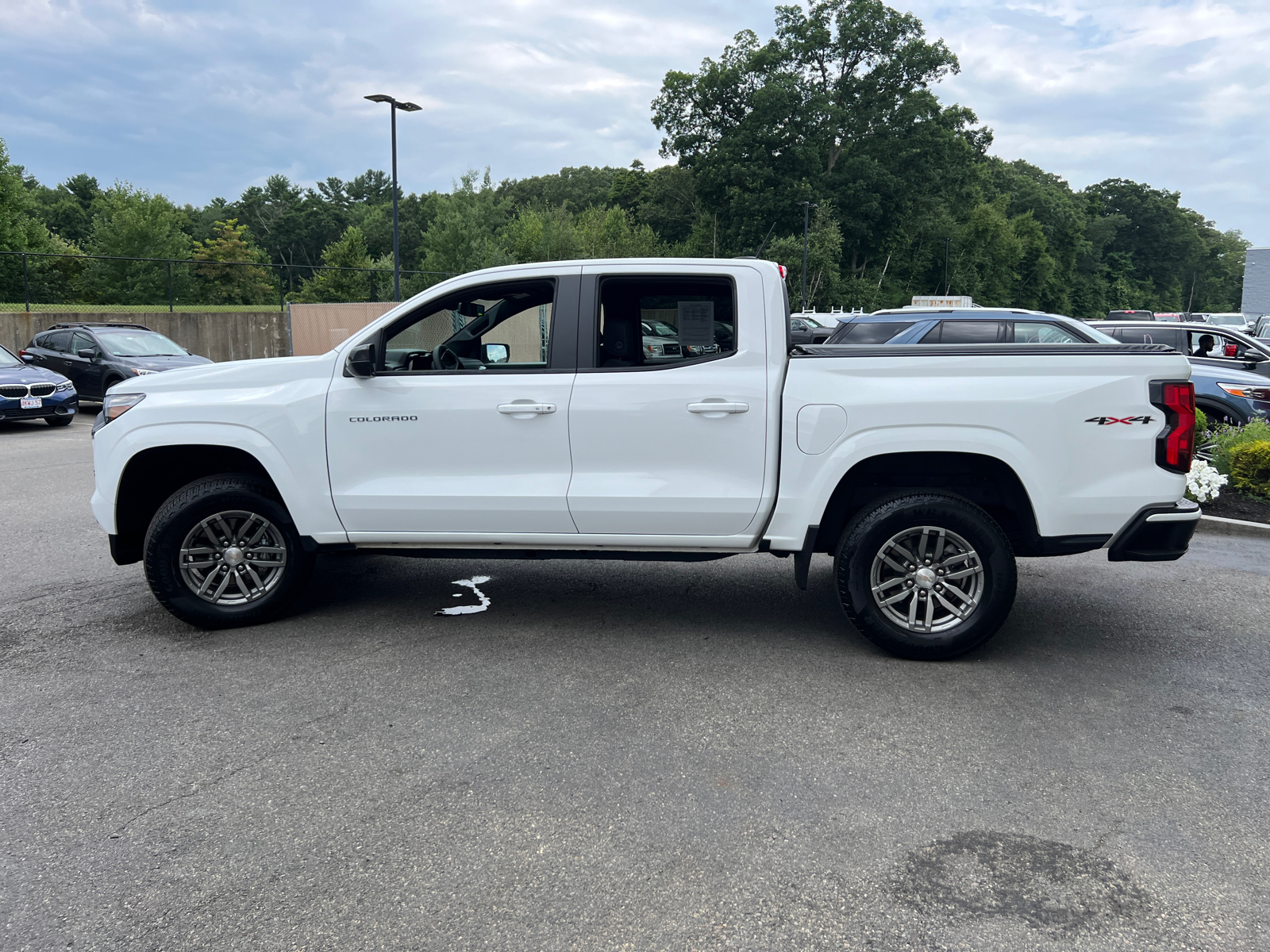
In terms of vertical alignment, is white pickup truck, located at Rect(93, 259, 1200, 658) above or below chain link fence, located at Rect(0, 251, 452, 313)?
below

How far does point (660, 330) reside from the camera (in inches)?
201

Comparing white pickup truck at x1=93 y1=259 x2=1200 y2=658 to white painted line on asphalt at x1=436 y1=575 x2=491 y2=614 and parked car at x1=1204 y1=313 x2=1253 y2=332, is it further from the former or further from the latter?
parked car at x1=1204 y1=313 x2=1253 y2=332

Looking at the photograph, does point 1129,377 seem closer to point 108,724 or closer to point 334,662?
point 334,662

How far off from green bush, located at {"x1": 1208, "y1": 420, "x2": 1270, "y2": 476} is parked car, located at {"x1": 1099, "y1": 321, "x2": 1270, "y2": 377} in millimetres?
3259

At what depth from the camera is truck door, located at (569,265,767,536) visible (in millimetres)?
4781

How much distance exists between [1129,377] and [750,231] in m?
65.0

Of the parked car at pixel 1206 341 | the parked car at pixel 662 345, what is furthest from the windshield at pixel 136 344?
the parked car at pixel 1206 341

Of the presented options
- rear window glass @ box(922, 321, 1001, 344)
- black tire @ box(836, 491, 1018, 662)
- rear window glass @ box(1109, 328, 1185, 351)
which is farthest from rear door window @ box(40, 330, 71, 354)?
rear window glass @ box(1109, 328, 1185, 351)

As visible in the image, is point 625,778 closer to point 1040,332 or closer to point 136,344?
point 1040,332

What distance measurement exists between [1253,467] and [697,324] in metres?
6.71

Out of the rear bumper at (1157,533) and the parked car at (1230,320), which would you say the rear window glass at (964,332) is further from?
the parked car at (1230,320)

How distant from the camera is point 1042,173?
12306 centimetres

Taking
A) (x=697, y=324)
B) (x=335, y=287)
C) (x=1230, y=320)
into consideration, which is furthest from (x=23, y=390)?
(x=1230, y=320)

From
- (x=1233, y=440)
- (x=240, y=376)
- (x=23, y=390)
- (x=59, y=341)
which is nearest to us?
(x=240, y=376)
